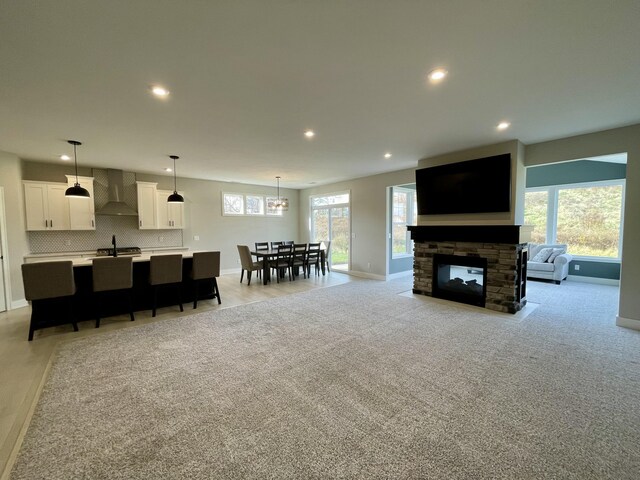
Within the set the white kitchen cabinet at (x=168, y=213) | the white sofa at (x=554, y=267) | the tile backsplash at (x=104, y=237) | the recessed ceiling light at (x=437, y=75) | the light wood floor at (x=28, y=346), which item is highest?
the recessed ceiling light at (x=437, y=75)

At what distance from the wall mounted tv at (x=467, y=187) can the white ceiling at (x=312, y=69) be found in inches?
21.0

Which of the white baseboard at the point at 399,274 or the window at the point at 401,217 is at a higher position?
the window at the point at 401,217

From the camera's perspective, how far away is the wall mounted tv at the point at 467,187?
438cm

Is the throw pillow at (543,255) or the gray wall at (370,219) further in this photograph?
the gray wall at (370,219)

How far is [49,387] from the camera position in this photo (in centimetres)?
241

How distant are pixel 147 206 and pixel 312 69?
236 inches

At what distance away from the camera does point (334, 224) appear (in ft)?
28.3

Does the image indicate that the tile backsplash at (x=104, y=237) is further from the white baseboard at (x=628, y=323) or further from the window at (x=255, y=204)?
the white baseboard at (x=628, y=323)

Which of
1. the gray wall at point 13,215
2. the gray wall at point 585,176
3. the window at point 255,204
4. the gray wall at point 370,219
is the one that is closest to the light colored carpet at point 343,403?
the gray wall at point 13,215

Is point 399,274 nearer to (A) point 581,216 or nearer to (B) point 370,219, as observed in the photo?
(B) point 370,219

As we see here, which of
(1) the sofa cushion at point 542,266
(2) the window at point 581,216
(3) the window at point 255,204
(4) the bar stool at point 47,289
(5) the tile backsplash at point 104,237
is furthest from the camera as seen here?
(3) the window at point 255,204

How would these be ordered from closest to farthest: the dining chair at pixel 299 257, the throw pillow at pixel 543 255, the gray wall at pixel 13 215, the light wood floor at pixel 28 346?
the light wood floor at pixel 28 346, the gray wall at pixel 13 215, the throw pillow at pixel 543 255, the dining chair at pixel 299 257

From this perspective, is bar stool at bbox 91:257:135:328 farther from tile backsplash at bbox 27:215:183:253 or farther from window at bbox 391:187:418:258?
window at bbox 391:187:418:258

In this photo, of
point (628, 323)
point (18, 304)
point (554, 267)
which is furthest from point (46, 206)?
point (554, 267)
